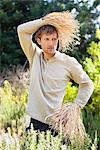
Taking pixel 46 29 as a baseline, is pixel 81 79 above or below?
below

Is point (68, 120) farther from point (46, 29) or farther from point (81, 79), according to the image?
point (46, 29)

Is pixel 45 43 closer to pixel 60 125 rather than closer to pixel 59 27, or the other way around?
pixel 59 27

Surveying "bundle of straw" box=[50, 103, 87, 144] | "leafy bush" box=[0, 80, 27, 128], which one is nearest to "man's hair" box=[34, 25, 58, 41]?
"bundle of straw" box=[50, 103, 87, 144]

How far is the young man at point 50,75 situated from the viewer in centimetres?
314

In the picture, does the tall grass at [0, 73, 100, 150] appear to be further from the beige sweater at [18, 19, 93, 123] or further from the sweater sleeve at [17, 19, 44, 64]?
the sweater sleeve at [17, 19, 44, 64]

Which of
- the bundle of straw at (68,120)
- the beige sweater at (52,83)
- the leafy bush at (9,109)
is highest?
the beige sweater at (52,83)

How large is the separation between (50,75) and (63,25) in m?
0.40

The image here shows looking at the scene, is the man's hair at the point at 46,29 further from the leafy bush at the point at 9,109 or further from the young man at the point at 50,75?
the leafy bush at the point at 9,109

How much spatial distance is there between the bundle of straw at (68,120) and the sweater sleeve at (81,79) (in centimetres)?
7

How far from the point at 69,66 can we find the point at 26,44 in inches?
16.0

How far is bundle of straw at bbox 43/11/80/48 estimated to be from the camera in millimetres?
3254

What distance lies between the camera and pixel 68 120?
3219 millimetres

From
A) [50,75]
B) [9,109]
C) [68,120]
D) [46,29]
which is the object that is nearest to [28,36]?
[46,29]

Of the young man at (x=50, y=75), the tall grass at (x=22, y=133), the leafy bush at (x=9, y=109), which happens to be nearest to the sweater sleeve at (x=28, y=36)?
the young man at (x=50, y=75)
